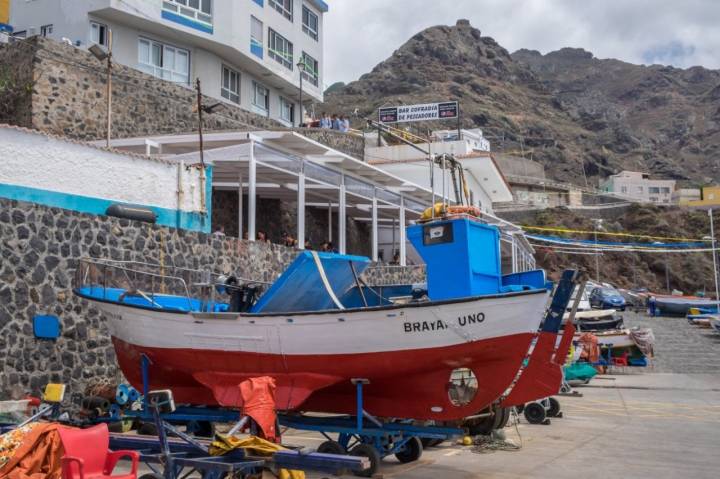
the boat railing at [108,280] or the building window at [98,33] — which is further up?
the building window at [98,33]

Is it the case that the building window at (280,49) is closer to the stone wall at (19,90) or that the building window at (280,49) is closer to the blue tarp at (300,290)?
the stone wall at (19,90)

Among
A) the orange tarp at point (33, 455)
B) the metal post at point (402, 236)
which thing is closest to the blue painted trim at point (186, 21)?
the metal post at point (402, 236)

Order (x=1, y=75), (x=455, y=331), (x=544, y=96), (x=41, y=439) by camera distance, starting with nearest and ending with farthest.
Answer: (x=41, y=439) → (x=455, y=331) → (x=1, y=75) → (x=544, y=96)

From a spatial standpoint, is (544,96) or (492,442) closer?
(492,442)

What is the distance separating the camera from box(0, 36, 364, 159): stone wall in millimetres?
20359

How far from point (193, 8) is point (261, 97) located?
6.25m

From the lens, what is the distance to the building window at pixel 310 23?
36.9 m

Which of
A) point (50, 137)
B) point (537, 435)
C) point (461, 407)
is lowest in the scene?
point (537, 435)

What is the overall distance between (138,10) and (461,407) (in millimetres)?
22785

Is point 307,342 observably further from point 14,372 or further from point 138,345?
point 14,372

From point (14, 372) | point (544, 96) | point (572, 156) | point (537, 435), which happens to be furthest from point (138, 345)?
point (544, 96)

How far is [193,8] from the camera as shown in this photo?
28266 millimetres

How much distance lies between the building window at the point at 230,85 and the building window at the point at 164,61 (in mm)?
2101

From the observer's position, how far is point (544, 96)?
472 ft
